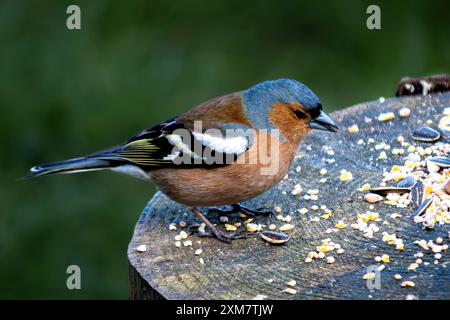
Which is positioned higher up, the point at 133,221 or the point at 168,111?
the point at 168,111

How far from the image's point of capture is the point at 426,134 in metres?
5.74

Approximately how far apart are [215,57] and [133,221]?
7.98 feet

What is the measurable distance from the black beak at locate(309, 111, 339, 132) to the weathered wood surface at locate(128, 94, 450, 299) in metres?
0.33

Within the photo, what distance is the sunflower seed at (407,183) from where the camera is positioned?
510cm

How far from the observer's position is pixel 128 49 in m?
8.88

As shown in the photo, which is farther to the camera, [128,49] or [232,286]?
[128,49]

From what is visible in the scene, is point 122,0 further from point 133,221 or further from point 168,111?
point 133,221

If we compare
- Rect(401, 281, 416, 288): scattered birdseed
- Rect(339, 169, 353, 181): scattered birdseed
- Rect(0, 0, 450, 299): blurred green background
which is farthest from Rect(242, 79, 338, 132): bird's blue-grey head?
Rect(0, 0, 450, 299): blurred green background

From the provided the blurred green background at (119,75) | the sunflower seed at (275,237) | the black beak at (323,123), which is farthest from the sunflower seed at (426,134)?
the blurred green background at (119,75)

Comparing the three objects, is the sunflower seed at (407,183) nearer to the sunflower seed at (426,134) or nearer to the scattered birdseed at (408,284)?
the sunflower seed at (426,134)

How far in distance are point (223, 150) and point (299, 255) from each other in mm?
929

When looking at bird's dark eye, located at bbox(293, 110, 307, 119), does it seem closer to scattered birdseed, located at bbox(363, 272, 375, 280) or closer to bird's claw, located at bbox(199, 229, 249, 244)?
bird's claw, located at bbox(199, 229, 249, 244)

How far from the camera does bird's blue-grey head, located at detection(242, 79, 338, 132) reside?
532 cm
